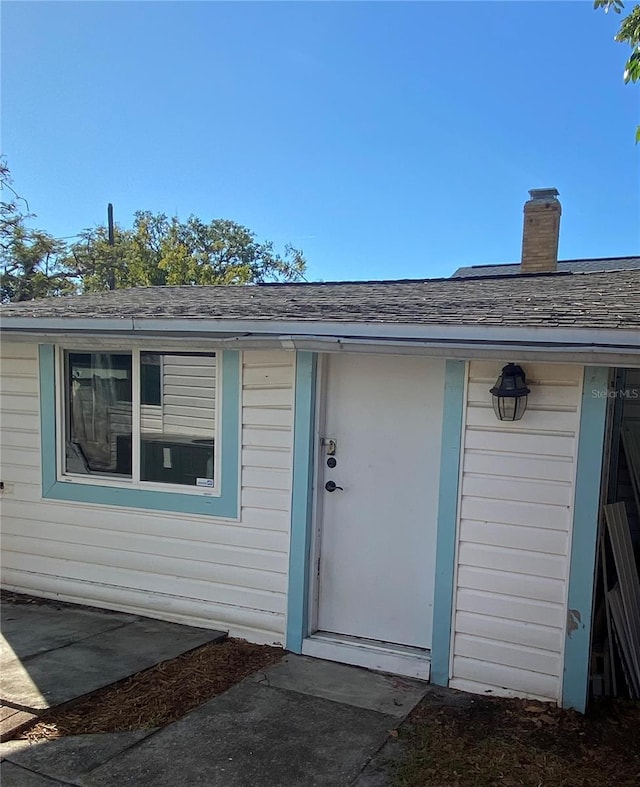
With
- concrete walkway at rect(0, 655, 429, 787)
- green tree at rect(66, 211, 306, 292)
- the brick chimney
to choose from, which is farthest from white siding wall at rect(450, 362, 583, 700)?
green tree at rect(66, 211, 306, 292)

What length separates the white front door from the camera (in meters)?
4.07

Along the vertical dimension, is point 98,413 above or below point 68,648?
above

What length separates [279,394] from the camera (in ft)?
14.3

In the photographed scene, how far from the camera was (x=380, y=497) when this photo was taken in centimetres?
420

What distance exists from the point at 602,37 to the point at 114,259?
77.2ft

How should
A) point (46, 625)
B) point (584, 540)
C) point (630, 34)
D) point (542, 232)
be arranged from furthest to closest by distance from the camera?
1. point (542, 232)
2. point (46, 625)
3. point (630, 34)
4. point (584, 540)

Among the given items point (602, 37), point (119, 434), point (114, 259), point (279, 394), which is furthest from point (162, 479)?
point (114, 259)

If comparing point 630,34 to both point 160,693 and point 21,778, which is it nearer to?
point 160,693

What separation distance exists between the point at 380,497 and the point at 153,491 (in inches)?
75.7

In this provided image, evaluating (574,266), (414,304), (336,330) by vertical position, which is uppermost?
(574,266)

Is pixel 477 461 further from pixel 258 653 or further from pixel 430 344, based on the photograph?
pixel 258 653

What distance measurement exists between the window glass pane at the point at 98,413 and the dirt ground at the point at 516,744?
3.12 m

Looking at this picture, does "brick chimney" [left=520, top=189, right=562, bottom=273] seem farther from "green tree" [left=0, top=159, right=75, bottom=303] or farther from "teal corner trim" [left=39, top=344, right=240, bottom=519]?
"green tree" [left=0, top=159, right=75, bottom=303]

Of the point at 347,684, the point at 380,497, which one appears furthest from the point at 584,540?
the point at 347,684
